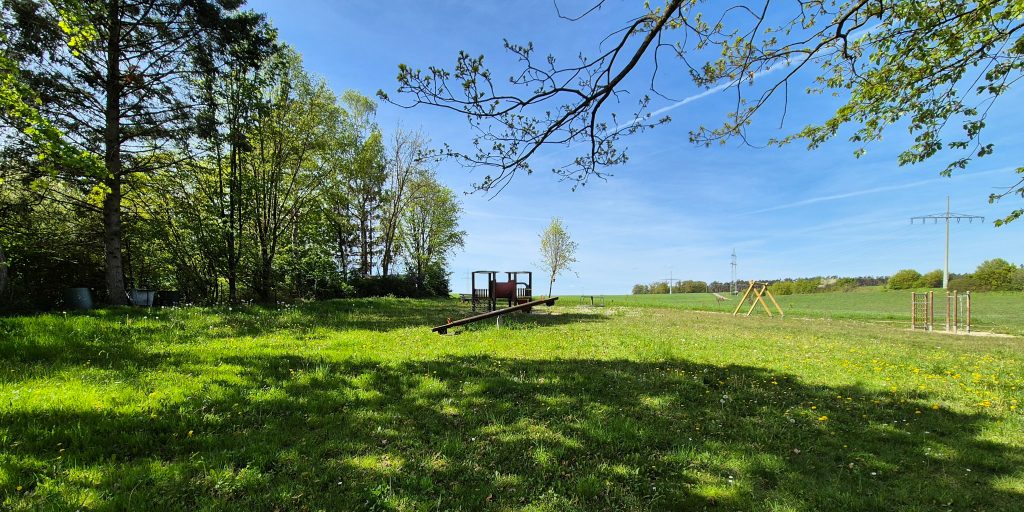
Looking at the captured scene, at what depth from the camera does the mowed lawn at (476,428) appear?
307 cm

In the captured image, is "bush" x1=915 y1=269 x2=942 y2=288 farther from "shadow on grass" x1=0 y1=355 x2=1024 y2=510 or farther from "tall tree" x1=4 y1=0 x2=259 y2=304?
"tall tree" x1=4 y1=0 x2=259 y2=304

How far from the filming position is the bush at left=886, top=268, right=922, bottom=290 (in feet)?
153

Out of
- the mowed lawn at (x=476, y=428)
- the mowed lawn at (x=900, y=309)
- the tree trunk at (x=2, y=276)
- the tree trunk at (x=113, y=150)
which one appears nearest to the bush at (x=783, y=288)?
the mowed lawn at (x=900, y=309)

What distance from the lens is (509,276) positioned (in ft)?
64.3

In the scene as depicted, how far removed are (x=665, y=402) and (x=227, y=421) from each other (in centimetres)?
534

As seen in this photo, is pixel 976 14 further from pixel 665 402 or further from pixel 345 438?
pixel 345 438

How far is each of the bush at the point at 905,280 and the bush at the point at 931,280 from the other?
0.36m

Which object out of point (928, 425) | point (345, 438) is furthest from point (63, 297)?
point (928, 425)

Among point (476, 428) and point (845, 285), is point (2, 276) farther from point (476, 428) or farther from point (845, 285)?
point (845, 285)

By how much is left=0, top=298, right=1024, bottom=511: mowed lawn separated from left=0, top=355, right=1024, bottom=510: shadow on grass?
2 cm

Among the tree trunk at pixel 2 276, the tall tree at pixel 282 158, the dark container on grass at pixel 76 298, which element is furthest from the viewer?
the tall tree at pixel 282 158

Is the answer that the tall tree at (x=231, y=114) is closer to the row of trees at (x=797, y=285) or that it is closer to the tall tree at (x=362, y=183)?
the tall tree at (x=362, y=183)

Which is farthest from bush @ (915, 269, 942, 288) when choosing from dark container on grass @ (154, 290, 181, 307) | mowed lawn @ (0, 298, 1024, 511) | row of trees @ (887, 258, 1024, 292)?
dark container on grass @ (154, 290, 181, 307)

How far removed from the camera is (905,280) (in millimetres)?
46969
